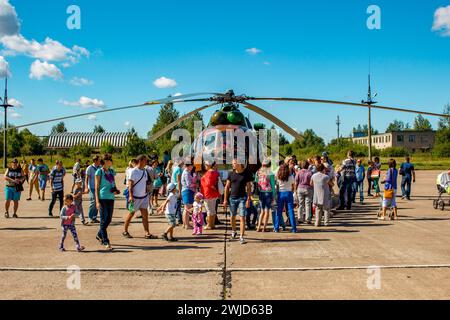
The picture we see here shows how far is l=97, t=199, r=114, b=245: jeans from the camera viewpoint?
807cm

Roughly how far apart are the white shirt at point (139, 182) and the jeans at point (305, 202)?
435 cm

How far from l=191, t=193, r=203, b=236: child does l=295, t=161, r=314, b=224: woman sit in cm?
282

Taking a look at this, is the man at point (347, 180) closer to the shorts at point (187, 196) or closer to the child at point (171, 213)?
the shorts at point (187, 196)

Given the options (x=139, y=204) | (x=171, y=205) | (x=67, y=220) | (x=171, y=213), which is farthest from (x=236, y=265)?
(x=67, y=220)

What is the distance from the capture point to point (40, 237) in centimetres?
930

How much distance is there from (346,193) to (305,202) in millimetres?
3208

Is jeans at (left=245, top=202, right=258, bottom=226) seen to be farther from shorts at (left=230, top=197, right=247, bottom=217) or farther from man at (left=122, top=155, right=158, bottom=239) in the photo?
man at (left=122, top=155, right=158, bottom=239)

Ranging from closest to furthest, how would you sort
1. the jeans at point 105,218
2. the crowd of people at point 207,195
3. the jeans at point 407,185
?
1. the jeans at point 105,218
2. the crowd of people at point 207,195
3. the jeans at point 407,185

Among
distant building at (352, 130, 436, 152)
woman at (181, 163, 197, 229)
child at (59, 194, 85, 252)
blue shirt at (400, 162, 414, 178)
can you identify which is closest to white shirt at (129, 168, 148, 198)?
child at (59, 194, 85, 252)

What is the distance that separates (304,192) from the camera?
1112 cm

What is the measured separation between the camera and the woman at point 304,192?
11094 millimetres

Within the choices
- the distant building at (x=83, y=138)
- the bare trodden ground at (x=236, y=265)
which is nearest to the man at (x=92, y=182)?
the bare trodden ground at (x=236, y=265)

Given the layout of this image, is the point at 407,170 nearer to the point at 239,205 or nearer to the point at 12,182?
the point at 239,205
